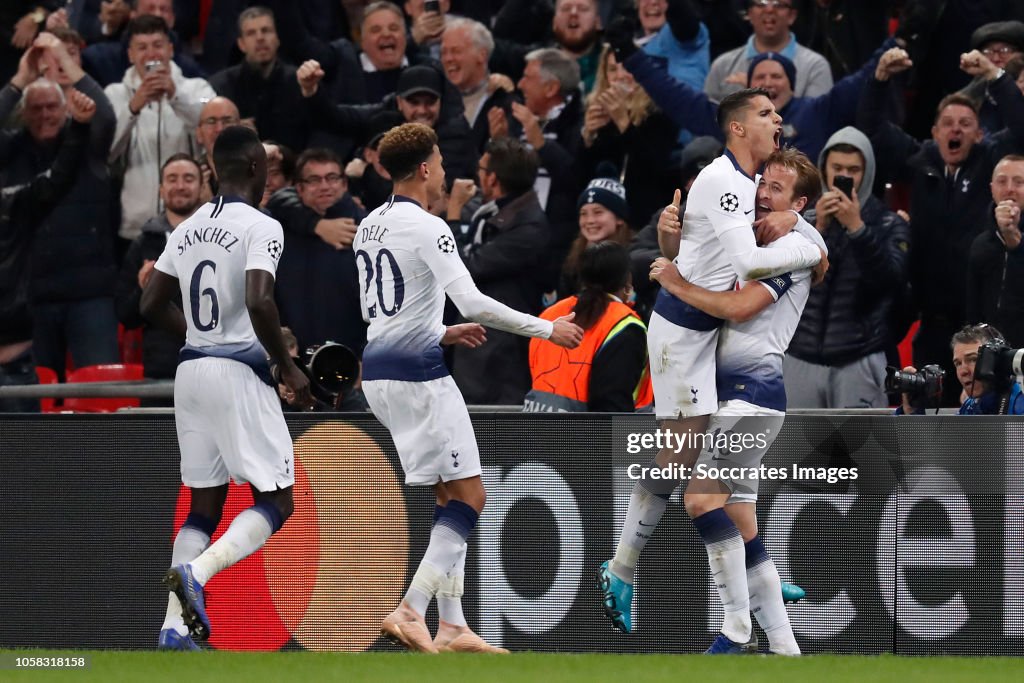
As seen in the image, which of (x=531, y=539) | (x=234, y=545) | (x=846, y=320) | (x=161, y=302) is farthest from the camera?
(x=846, y=320)

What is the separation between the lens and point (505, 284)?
36.6ft

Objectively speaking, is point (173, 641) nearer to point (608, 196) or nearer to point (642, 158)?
point (608, 196)

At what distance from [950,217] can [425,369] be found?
448cm

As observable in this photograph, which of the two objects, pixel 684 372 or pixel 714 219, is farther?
pixel 684 372

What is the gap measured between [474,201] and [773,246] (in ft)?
12.9

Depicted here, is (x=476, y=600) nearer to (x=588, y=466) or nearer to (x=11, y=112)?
(x=588, y=466)

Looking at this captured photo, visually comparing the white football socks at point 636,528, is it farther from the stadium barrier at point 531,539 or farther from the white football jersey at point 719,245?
the white football jersey at point 719,245

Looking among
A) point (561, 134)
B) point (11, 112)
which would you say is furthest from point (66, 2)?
point (561, 134)

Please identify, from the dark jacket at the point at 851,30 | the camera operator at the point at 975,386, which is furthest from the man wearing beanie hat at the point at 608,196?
the dark jacket at the point at 851,30

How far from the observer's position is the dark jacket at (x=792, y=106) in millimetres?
11727

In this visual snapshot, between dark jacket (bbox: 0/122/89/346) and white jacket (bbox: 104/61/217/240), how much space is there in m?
0.41

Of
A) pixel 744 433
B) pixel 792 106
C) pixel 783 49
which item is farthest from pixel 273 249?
pixel 783 49

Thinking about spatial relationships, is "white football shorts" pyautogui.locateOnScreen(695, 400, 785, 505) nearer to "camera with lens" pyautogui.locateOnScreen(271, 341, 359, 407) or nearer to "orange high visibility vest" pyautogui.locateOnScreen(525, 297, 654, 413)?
"orange high visibility vest" pyautogui.locateOnScreen(525, 297, 654, 413)

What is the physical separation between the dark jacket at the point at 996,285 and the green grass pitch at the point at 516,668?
2879 millimetres
